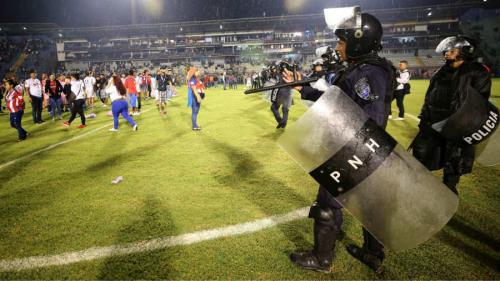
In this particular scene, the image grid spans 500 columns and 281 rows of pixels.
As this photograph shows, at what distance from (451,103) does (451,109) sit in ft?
0.22

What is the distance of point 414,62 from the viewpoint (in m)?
48.3

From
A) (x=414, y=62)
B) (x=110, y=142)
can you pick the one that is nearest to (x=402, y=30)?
(x=414, y=62)

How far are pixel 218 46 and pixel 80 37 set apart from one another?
30973mm

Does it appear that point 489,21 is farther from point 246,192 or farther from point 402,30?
point 246,192

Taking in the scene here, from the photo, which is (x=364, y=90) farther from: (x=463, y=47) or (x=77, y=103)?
(x=77, y=103)

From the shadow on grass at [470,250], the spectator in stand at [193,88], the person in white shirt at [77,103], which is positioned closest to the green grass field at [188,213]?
the shadow on grass at [470,250]

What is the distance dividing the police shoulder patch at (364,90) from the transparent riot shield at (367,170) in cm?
40

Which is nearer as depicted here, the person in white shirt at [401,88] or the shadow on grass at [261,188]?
the shadow on grass at [261,188]

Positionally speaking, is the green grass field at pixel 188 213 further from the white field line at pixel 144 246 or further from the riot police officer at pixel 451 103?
the riot police officer at pixel 451 103

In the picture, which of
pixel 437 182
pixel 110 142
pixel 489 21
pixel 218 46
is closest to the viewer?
pixel 437 182

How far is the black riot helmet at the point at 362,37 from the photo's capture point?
2.14 metres

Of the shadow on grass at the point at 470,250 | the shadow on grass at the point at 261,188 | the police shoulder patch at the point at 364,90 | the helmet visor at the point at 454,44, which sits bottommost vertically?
the shadow on grass at the point at 470,250

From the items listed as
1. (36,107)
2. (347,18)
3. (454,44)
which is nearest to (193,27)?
(36,107)

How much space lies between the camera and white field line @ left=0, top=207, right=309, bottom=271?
261cm
